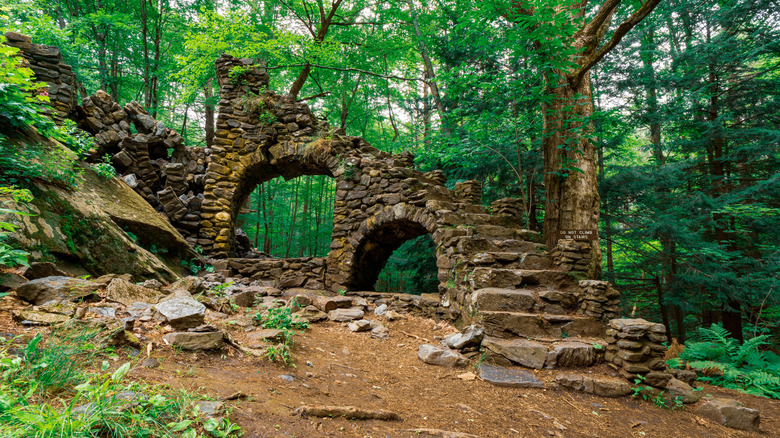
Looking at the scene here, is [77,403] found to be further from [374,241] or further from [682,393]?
[374,241]

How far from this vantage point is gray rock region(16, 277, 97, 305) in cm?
238

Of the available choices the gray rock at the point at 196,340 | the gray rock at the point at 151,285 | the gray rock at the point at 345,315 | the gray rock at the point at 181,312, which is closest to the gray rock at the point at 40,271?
the gray rock at the point at 151,285

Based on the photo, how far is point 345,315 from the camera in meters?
5.21

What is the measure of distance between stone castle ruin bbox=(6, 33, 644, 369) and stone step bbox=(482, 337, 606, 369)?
0.80 ft

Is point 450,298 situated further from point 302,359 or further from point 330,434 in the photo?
point 330,434

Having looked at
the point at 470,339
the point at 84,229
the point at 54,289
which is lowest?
the point at 470,339

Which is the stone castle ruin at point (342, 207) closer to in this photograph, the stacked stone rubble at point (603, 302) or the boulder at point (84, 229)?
the stacked stone rubble at point (603, 302)

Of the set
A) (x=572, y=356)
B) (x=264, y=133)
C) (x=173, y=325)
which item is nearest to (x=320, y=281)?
(x=264, y=133)

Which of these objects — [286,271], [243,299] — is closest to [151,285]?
[243,299]

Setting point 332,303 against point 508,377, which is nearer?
point 508,377

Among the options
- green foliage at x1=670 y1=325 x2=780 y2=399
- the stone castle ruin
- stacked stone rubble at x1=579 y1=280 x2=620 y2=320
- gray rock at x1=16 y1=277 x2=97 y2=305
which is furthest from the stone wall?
green foliage at x1=670 y1=325 x2=780 y2=399

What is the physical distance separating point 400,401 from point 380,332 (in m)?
2.17

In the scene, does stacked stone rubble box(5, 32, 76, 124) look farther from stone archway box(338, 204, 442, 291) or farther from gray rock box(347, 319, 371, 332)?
gray rock box(347, 319, 371, 332)

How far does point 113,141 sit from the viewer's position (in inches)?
301
